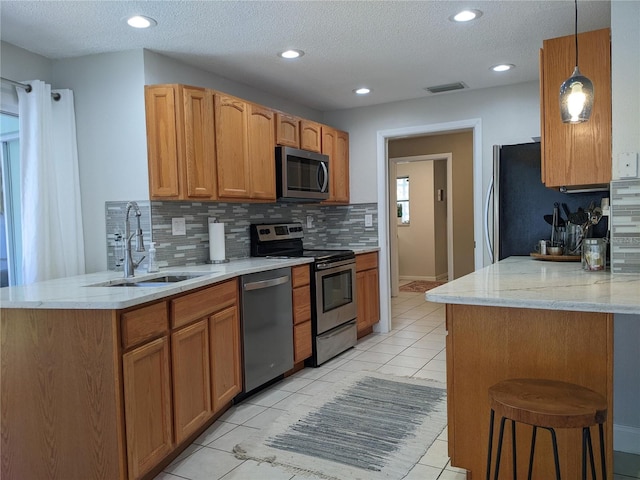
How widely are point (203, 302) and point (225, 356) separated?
0.43m

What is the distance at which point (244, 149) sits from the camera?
3.53m

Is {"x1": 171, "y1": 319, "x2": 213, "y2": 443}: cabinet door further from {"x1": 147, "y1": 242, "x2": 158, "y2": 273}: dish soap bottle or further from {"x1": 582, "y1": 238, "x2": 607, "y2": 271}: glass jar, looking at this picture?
{"x1": 582, "y1": 238, "x2": 607, "y2": 271}: glass jar

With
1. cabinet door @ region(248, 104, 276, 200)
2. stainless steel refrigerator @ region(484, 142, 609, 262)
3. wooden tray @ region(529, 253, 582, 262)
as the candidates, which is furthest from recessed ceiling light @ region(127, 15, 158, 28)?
wooden tray @ region(529, 253, 582, 262)

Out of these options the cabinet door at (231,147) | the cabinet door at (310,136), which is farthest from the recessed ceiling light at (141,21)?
the cabinet door at (310,136)

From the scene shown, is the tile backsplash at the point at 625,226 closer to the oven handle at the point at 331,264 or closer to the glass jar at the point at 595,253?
the glass jar at the point at 595,253

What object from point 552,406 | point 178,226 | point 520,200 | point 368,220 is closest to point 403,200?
point 368,220

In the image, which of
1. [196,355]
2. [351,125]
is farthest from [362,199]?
[196,355]

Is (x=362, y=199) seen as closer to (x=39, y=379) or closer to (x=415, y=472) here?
(x=415, y=472)

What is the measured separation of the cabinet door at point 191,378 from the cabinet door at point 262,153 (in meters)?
1.38

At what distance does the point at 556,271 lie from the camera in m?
2.61

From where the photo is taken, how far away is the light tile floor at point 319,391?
7.49 feet

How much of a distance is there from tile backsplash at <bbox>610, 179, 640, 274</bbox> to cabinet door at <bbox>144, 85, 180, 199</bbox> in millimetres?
2476

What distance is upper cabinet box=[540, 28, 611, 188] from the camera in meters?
2.52

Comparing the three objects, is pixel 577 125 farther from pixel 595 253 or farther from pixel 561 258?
pixel 561 258
